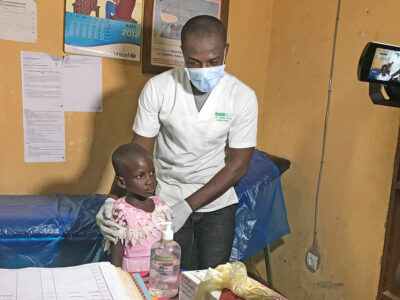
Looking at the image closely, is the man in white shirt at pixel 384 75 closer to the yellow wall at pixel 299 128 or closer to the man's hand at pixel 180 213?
the man's hand at pixel 180 213

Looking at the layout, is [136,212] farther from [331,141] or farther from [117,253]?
[331,141]

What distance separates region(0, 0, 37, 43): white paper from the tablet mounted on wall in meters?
1.80

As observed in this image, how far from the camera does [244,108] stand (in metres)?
1.58

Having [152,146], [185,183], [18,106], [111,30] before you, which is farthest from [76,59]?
[185,183]

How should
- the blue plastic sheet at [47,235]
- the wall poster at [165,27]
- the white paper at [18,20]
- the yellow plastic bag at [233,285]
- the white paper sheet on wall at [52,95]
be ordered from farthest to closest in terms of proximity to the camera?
the wall poster at [165,27]
the white paper sheet on wall at [52,95]
the white paper at [18,20]
the blue plastic sheet at [47,235]
the yellow plastic bag at [233,285]

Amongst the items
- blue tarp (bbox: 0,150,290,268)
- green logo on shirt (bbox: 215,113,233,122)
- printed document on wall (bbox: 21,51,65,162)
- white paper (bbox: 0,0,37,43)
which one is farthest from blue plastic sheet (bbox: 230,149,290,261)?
white paper (bbox: 0,0,37,43)

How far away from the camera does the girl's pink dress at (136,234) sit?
3.84 ft

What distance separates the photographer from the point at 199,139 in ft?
5.05

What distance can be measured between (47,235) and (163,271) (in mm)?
1071

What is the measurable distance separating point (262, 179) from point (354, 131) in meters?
0.54

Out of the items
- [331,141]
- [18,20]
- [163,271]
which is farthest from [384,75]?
[18,20]

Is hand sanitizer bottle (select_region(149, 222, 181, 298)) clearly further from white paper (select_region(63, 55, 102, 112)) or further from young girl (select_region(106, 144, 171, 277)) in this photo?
white paper (select_region(63, 55, 102, 112))

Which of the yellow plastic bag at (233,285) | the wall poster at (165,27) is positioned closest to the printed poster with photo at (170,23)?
the wall poster at (165,27)

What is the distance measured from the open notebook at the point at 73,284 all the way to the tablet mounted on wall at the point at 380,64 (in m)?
0.69
